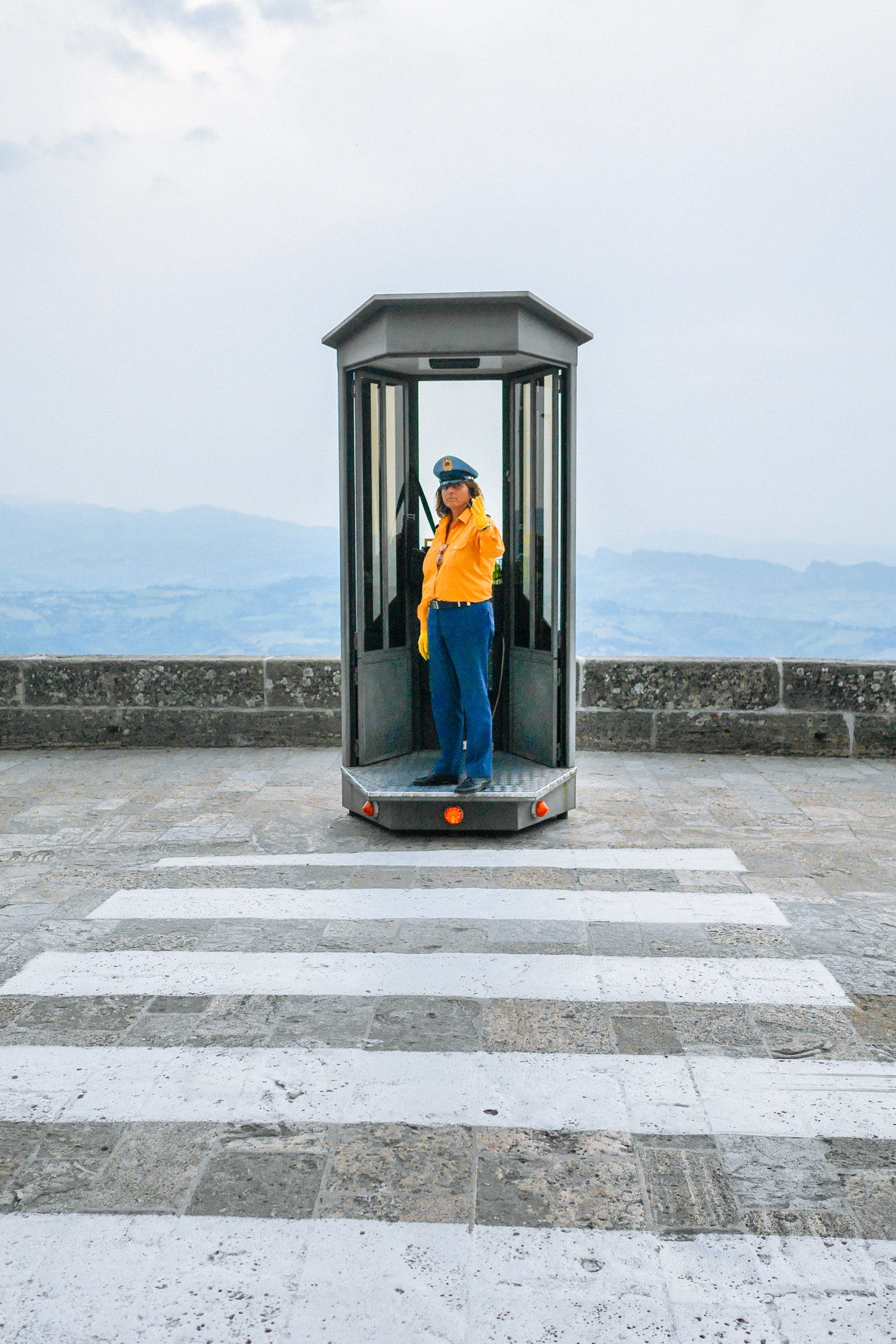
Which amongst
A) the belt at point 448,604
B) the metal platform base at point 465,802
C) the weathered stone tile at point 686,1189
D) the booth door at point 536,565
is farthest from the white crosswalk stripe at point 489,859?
the weathered stone tile at point 686,1189

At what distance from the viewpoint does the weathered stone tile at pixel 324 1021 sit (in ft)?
11.4

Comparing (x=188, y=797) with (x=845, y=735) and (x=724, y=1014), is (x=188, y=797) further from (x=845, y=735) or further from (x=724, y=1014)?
(x=845, y=735)

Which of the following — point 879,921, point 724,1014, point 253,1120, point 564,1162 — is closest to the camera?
point 564,1162

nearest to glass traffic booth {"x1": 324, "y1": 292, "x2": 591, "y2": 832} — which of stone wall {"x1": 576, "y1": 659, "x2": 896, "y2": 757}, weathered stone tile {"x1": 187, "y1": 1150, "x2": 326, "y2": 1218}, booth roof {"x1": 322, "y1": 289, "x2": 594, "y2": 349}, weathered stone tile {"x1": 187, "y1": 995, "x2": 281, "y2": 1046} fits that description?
booth roof {"x1": 322, "y1": 289, "x2": 594, "y2": 349}

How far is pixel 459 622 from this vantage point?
5.96 m

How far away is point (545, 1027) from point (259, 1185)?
119 centimetres

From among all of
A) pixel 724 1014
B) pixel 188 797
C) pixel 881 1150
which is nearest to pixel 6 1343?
pixel 881 1150

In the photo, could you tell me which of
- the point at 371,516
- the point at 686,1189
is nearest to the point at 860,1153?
the point at 686,1189

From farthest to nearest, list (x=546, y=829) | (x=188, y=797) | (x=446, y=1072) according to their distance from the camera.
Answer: (x=188, y=797) → (x=546, y=829) → (x=446, y=1072)

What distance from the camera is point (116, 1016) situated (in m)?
3.71

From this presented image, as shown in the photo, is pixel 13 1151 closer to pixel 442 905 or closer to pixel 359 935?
pixel 359 935

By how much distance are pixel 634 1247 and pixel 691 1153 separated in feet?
1.41

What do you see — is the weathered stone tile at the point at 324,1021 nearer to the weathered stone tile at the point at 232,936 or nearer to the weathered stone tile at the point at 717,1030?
the weathered stone tile at the point at 232,936

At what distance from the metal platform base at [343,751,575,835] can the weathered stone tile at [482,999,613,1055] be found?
2.17 meters
